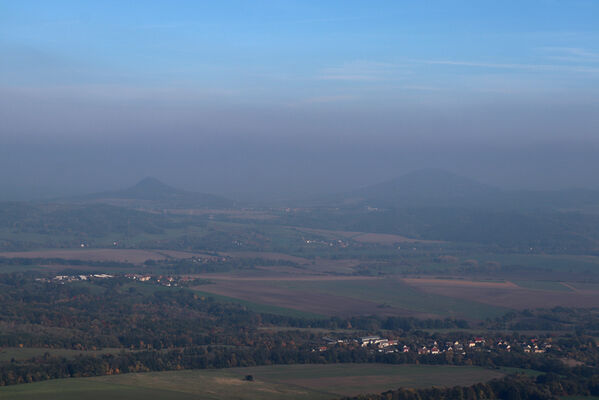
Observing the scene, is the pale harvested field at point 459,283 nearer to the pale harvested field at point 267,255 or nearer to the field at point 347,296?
the field at point 347,296

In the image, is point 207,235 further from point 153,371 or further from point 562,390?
point 562,390

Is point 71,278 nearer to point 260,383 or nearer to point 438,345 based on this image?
point 438,345

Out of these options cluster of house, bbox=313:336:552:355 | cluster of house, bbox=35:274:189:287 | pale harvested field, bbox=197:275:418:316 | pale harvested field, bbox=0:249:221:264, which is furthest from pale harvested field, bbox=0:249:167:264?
cluster of house, bbox=313:336:552:355

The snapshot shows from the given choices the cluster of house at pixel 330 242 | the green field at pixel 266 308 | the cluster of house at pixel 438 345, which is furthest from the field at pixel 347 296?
the cluster of house at pixel 330 242

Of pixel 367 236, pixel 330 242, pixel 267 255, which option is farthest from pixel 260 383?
pixel 367 236

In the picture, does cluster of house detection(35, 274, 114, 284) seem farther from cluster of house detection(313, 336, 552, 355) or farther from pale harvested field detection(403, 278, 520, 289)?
cluster of house detection(313, 336, 552, 355)

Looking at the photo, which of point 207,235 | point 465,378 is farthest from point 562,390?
point 207,235
